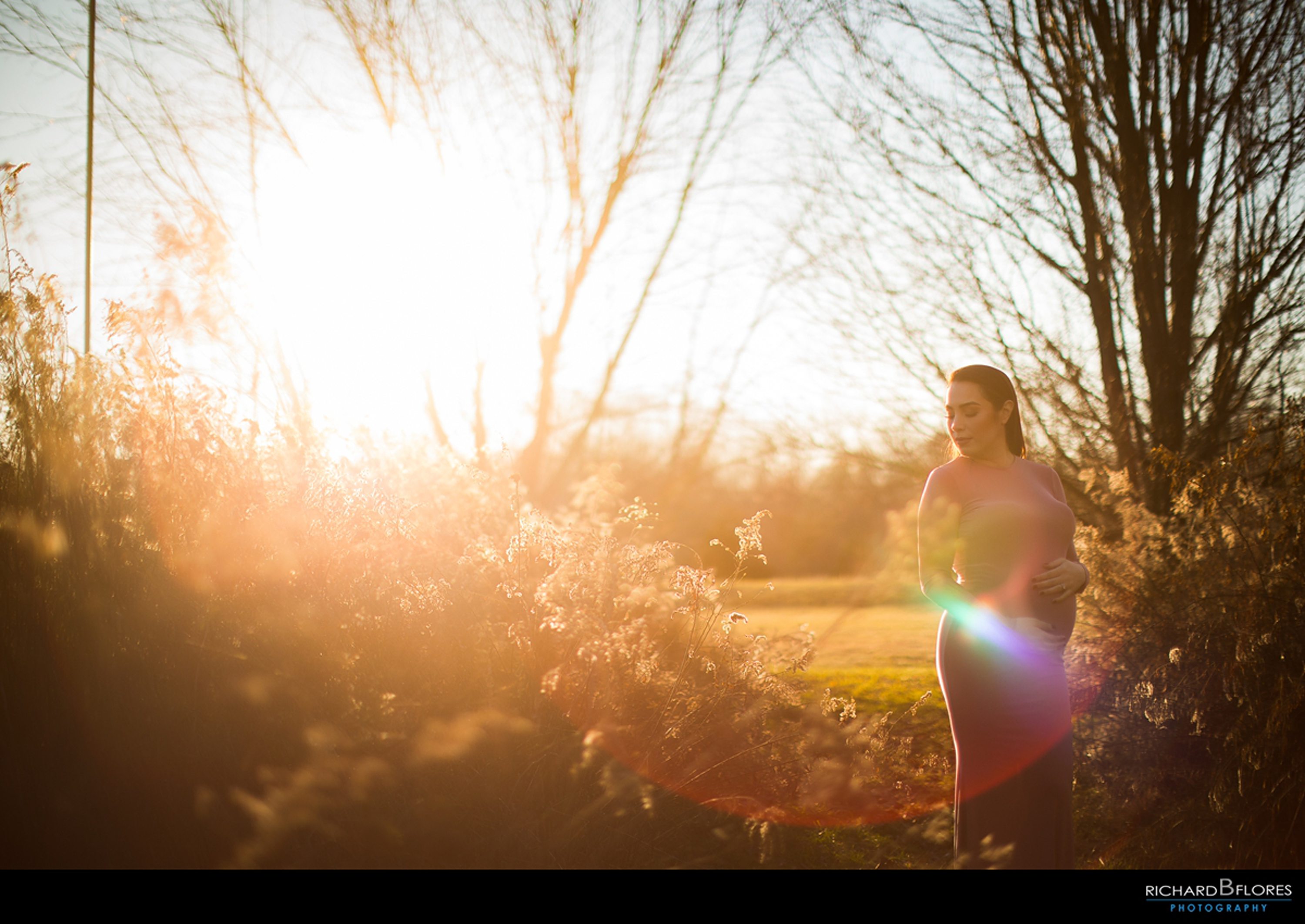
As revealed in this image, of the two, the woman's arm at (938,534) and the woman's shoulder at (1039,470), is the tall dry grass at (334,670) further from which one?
the woman's shoulder at (1039,470)

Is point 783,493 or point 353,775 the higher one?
point 783,493

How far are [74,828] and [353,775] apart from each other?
87 cm

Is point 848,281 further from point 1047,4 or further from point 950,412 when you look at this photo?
point 950,412

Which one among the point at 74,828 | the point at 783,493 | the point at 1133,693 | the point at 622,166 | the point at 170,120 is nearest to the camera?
the point at 74,828

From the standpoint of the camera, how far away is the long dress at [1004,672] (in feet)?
8.51

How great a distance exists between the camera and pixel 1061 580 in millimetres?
2590

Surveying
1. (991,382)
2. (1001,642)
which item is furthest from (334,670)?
(991,382)

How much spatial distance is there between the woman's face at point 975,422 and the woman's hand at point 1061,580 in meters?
0.43

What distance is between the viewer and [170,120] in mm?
4684

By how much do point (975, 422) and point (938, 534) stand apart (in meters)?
0.41

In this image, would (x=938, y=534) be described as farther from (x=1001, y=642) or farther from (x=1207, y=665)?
(x=1207, y=665)

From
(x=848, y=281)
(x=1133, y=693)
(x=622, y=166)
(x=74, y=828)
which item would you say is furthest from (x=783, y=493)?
(x=74, y=828)

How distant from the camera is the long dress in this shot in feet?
8.51

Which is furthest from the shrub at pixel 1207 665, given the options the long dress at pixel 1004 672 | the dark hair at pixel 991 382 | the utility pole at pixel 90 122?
the utility pole at pixel 90 122
